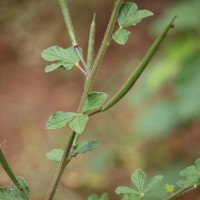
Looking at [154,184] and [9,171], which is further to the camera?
[154,184]

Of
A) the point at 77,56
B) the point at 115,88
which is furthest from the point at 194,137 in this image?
the point at 77,56

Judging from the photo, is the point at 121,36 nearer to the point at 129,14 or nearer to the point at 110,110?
the point at 129,14

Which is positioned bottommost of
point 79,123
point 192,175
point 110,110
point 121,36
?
point 192,175

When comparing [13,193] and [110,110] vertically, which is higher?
[110,110]

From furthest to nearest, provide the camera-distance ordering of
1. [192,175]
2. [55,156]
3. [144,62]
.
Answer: [55,156], [192,175], [144,62]

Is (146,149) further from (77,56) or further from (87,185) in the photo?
(77,56)

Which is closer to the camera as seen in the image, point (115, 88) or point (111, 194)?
point (111, 194)

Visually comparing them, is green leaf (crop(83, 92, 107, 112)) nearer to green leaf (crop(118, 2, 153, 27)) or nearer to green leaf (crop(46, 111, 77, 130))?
green leaf (crop(46, 111, 77, 130))

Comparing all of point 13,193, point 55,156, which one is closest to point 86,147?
point 55,156
